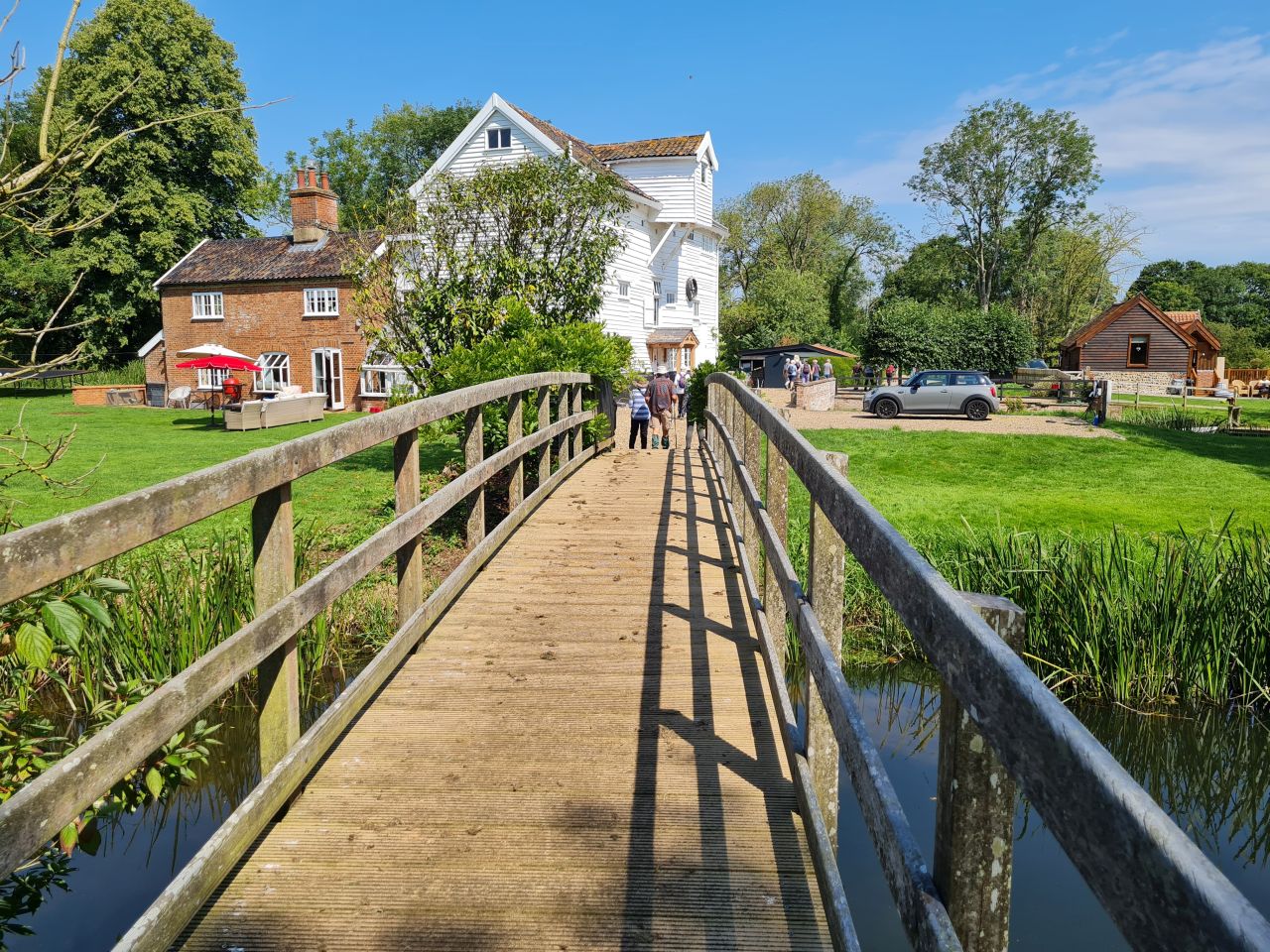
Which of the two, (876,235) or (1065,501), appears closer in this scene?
(1065,501)

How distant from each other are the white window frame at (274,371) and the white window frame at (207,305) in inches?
121

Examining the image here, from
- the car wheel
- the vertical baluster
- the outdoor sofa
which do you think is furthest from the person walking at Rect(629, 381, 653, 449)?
the car wheel

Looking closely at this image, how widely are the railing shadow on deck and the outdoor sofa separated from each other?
74.0 ft

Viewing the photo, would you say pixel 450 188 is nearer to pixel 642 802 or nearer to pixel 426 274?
pixel 426 274

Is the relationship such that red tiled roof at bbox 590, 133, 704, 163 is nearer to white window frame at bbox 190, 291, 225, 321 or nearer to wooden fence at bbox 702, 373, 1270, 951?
white window frame at bbox 190, 291, 225, 321

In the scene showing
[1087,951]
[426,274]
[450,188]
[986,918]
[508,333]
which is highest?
[450,188]

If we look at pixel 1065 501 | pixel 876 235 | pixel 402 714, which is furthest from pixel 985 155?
pixel 402 714

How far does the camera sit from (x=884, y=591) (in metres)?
2.15

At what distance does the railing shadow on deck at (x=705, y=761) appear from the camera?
2.79m

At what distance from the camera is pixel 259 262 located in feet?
128

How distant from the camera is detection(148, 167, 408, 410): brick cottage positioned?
3653 cm

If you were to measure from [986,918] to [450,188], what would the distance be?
16787 millimetres

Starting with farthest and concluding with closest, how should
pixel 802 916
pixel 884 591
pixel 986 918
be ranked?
pixel 802 916 → pixel 884 591 → pixel 986 918

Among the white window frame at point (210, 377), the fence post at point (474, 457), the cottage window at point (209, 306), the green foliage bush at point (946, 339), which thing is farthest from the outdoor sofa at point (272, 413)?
the green foliage bush at point (946, 339)
